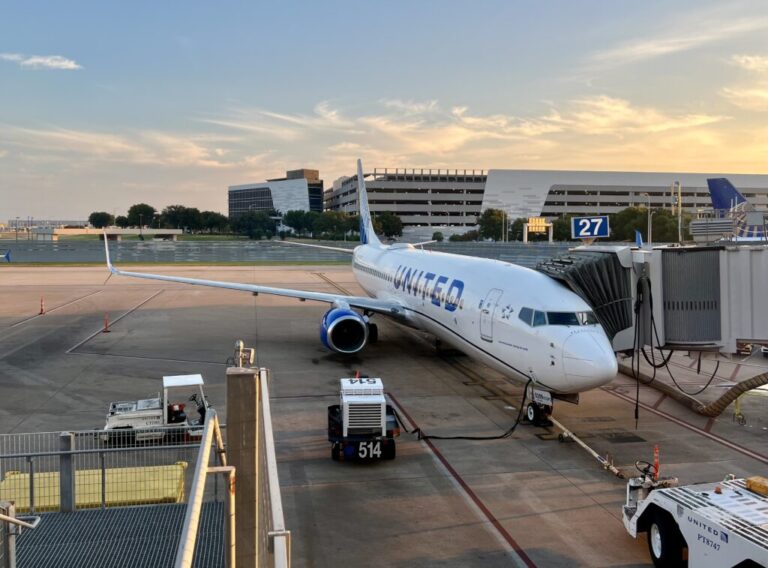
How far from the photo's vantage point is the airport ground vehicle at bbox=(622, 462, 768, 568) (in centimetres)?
843

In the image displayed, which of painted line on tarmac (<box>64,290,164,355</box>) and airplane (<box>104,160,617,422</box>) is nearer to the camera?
airplane (<box>104,160,617,422</box>)

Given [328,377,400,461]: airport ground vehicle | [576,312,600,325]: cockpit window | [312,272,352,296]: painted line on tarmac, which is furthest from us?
[312,272,352,296]: painted line on tarmac

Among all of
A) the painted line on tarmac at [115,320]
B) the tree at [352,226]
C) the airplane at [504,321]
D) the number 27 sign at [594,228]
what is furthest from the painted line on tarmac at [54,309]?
the tree at [352,226]

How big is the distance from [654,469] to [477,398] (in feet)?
23.7

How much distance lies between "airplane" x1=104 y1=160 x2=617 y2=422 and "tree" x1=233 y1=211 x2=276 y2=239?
151073mm

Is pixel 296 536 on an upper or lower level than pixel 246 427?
lower

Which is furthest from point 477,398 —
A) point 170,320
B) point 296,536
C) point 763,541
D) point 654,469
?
point 170,320

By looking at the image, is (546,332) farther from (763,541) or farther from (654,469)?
(763,541)

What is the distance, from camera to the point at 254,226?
175m

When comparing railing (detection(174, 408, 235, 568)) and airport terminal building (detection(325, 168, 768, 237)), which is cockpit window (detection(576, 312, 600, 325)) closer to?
railing (detection(174, 408, 235, 568))

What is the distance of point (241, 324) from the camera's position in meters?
36.0

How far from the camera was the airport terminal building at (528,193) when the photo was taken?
158250 millimetres

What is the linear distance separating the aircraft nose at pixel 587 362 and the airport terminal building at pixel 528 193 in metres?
147

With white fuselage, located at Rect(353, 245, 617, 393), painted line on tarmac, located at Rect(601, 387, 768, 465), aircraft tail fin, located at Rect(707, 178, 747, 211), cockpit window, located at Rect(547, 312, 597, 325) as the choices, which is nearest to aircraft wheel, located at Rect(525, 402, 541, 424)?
white fuselage, located at Rect(353, 245, 617, 393)
